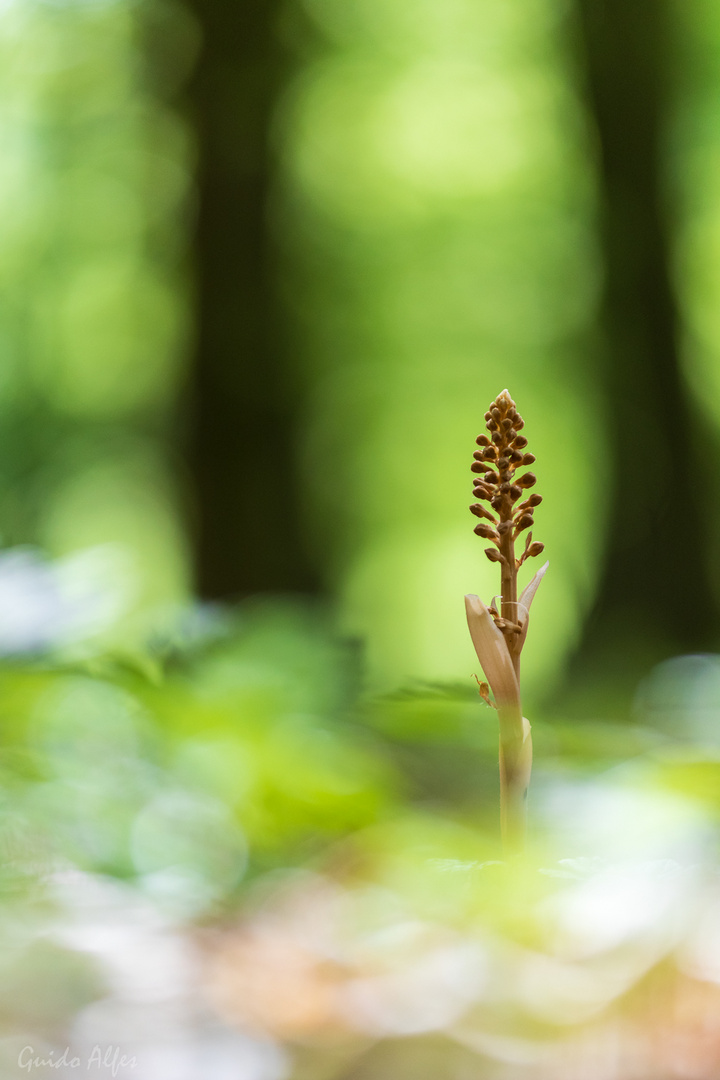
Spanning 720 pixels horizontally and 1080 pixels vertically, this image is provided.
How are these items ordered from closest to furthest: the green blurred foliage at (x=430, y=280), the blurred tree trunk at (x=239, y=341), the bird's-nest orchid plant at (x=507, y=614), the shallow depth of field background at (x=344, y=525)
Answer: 1. the bird's-nest orchid plant at (x=507, y=614)
2. the shallow depth of field background at (x=344, y=525)
3. the blurred tree trunk at (x=239, y=341)
4. the green blurred foliage at (x=430, y=280)

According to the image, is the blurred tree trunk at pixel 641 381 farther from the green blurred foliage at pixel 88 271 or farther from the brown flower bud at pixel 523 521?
the brown flower bud at pixel 523 521

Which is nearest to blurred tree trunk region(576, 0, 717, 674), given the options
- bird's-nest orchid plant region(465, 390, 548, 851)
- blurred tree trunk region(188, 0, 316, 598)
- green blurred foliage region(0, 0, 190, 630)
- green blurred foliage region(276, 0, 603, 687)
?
green blurred foliage region(276, 0, 603, 687)

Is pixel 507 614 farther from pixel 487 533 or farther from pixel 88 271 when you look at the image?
pixel 88 271

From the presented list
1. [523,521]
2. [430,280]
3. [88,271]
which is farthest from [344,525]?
[523,521]

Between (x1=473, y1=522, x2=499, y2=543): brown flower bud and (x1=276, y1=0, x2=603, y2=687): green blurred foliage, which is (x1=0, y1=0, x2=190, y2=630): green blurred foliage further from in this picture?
(x1=473, y1=522, x2=499, y2=543): brown flower bud

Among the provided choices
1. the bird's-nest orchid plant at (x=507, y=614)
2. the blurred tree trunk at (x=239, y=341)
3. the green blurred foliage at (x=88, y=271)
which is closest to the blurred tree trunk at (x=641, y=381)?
the blurred tree trunk at (x=239, y=341)
